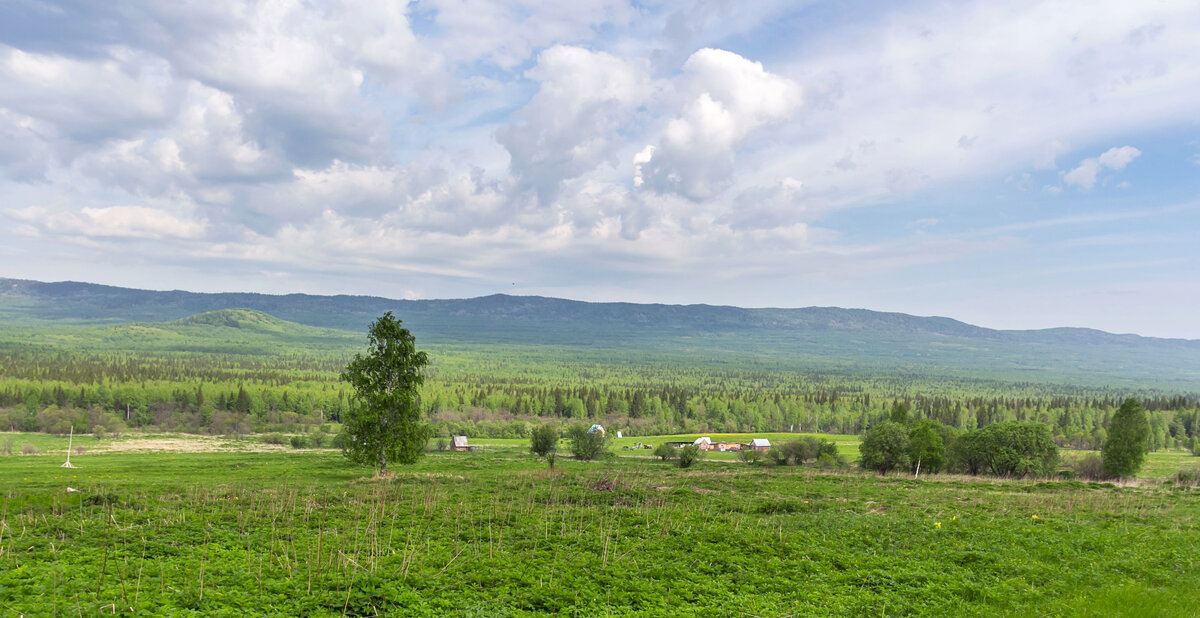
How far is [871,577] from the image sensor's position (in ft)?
49.8

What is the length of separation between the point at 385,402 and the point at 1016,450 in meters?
52.1

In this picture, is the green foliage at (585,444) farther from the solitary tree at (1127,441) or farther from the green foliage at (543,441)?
the solitary tree at (1127,441)

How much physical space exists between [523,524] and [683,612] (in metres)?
10.2

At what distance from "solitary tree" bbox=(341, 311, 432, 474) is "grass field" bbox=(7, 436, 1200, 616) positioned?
822cm

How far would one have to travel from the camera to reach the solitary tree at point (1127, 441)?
159 feet

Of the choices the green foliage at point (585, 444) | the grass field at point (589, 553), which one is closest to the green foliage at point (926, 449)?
the grass field at point (589, 553)

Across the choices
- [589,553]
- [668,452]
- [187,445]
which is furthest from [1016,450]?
[187,445]

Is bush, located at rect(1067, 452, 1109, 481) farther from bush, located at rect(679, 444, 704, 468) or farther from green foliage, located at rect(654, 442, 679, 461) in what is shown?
green foliage, located at rect(654, 442, 679, 461)

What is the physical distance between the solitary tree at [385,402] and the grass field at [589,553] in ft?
27.0

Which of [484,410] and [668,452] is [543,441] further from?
[484,410]

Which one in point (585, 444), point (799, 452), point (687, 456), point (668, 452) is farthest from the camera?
point (668, 452)

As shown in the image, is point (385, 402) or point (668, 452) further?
point (668, 452)

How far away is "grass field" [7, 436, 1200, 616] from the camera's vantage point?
1276cm

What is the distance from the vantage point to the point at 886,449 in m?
54.0
